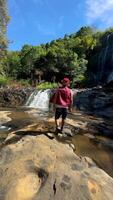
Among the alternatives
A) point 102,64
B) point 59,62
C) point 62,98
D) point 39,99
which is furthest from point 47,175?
point 59,62

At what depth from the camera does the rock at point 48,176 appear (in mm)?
4836

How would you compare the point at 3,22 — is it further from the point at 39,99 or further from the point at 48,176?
the point at 48,176

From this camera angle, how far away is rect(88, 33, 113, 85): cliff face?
38500 mm

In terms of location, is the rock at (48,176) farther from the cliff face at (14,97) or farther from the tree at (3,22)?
the tree at (3,22)

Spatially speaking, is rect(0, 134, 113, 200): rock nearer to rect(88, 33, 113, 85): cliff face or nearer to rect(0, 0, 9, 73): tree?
rect(0, 0, 9, 73): tree

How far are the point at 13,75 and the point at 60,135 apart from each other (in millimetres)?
38141

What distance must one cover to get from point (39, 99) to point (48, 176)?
79.0 ft

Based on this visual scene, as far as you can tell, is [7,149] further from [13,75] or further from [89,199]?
[13,75]

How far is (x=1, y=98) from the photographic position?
30.1 m

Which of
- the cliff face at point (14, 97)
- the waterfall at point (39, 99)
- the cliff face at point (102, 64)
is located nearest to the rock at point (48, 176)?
the waterfall at point (39, 99)

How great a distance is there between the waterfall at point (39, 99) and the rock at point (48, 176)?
22100 millimetres

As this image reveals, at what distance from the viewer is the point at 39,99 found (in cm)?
2936

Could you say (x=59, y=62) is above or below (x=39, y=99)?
above

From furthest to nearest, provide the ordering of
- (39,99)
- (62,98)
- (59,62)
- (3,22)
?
(59,62) < (3,22) < (39,99) < (62,98)
